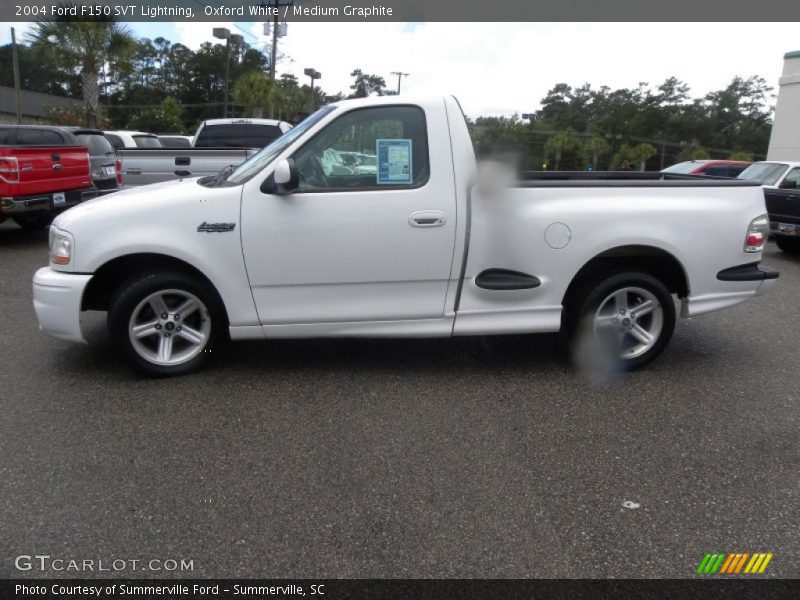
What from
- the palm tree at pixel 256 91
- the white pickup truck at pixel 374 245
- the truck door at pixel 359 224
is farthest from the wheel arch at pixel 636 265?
the palm tree at pixel 256 91

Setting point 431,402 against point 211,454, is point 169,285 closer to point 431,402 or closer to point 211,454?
point 211,454

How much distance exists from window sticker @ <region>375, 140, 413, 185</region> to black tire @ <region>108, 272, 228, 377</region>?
1.43 m

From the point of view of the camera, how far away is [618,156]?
118 ft

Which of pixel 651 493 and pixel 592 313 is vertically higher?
pixel 592 313

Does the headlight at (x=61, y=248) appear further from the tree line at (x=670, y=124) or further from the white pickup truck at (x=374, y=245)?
the tree line at (x=670, y=124)

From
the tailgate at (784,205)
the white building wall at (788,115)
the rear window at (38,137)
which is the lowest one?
the tailgate at (784,205)

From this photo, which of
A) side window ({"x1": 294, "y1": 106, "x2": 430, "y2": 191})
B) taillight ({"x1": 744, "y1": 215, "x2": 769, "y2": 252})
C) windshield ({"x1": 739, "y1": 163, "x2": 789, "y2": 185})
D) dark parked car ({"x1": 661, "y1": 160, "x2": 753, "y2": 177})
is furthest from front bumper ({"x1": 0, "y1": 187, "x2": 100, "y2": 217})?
dark parked car ({"x1": 661, "y1": 160, "x2": 753, "y2": 177})

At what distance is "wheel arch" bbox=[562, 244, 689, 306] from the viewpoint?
15.2 feet

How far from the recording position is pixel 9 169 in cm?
912

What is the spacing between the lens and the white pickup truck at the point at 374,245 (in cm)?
430

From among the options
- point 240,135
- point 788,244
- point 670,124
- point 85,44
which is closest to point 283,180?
point 240,135

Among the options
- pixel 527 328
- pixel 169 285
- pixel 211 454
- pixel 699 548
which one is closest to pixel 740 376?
pixel 527 328

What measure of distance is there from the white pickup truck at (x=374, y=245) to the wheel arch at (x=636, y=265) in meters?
0.02
